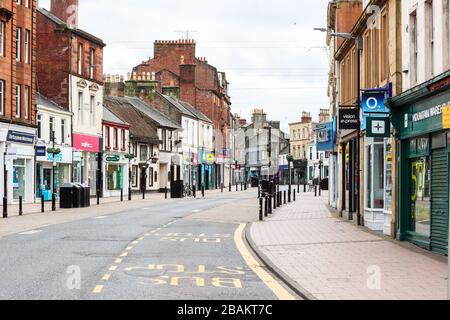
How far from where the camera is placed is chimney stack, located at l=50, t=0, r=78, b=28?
5734cm

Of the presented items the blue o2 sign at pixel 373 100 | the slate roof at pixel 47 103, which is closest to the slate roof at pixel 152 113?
the slate roof at pixel 47 103

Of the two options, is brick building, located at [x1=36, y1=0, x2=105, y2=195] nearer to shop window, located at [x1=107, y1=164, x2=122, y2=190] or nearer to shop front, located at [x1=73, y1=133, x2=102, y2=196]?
shop front, located at [x1=73, y1=133, x2=102, y2=196]

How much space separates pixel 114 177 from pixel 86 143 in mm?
6968

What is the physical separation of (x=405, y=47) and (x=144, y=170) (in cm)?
5103

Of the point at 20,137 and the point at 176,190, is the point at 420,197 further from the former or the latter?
the point at 176,190

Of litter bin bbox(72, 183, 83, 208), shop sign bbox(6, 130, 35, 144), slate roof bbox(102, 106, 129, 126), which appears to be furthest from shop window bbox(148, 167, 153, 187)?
litter bin bbox(72, 183, 83, 208)

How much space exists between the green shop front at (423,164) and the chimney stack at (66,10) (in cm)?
4101

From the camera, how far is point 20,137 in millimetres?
44781

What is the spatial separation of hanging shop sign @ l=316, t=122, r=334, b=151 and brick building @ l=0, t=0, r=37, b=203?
17137 millimetres

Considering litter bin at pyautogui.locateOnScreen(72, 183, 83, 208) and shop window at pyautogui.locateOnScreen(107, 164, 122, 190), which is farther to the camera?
shop window at pyautogui.locateOnScreen(107, 164, 122, 190)

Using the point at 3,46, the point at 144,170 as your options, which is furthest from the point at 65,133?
the point at 144,170

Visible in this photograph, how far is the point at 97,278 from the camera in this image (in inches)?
505

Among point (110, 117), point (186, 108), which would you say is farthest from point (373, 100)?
point (186, 108)

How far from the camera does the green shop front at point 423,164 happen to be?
16875 mm
